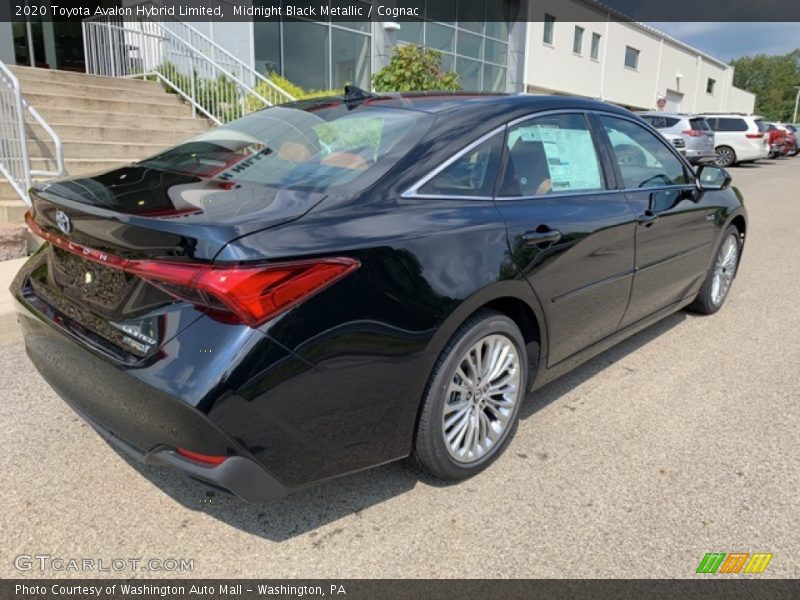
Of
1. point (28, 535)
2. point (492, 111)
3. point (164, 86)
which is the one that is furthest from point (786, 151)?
point (28, 535)

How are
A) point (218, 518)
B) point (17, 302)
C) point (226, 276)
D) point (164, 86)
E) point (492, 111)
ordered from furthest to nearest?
point (164, 86) < point (492, 111) < point (17, 302) < point (218, 518) < point (226, 276)

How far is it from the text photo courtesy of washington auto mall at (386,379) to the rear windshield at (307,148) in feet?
0.07

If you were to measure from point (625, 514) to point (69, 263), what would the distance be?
2.40m

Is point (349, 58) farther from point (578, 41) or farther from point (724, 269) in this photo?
point (578, 41)

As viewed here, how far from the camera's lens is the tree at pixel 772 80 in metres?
99.1

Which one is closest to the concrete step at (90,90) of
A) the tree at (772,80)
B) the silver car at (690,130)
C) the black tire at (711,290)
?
the black tire at (711,290)

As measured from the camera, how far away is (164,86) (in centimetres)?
1064

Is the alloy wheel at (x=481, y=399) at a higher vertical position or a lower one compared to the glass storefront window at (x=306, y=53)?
lower

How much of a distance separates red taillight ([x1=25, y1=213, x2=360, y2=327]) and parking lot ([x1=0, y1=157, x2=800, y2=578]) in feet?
3.15

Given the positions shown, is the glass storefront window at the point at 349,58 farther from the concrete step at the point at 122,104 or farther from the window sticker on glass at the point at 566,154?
the window sticker on glass at the point at 566,154

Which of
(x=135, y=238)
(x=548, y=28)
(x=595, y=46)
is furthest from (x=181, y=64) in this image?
(x=595, y=46)

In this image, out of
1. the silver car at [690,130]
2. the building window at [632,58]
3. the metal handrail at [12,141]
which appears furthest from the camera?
the building window at [632,58]

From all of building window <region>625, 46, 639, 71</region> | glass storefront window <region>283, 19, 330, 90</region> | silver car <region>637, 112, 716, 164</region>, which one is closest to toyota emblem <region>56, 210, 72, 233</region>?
glass storefront window <region>283, 19, 330, 90</region>

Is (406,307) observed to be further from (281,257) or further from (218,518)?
(218,518)
